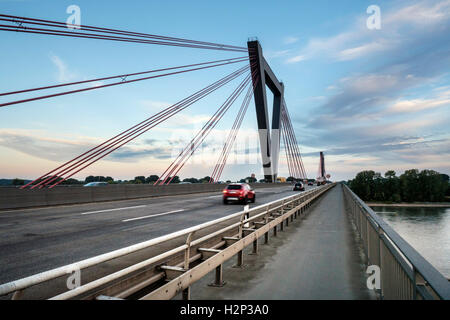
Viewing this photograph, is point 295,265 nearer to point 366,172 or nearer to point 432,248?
point 432,248

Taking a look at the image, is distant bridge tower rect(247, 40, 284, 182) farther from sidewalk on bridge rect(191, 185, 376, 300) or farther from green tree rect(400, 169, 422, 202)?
green tree rect(400, 169, 422, 202)

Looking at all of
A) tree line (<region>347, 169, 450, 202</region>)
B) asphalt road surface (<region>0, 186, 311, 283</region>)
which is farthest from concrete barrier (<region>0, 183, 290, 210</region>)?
tree line (<region>347, 169, 450, 202</region>)

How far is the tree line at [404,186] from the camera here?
464ft

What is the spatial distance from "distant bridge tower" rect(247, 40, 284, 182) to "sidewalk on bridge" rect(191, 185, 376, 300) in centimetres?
3191

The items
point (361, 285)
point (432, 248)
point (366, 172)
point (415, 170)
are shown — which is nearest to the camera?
point (361, 285)

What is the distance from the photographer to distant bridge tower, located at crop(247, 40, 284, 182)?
127ft

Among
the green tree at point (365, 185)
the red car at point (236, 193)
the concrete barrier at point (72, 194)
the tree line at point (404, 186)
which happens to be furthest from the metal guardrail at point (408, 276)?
the green tree at point (365, 185)

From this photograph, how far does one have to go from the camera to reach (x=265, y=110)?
39.8 metres

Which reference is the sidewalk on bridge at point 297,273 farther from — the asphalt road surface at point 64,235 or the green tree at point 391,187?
the green tree at point 391,187

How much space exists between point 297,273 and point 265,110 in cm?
3521

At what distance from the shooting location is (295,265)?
6637 mm

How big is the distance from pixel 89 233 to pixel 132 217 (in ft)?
11.2

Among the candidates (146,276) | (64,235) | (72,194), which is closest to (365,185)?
(72,194)
